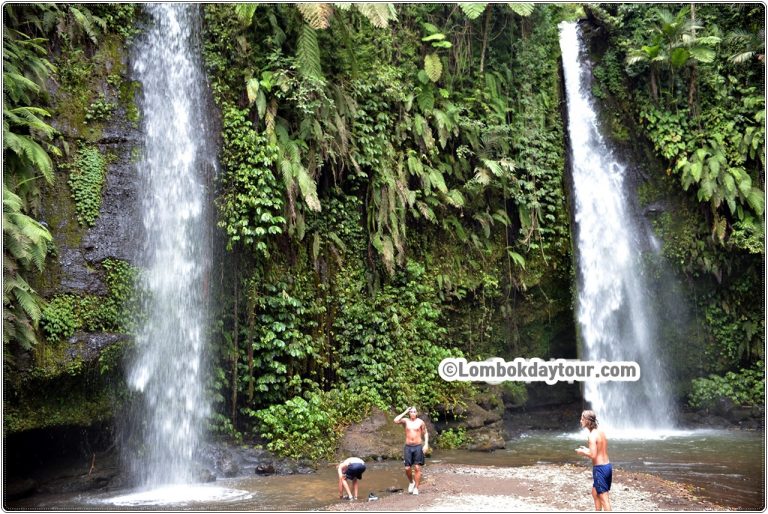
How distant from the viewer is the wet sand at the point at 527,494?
828 centimetres

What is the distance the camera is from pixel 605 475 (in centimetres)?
715

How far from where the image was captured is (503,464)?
37.2 ft

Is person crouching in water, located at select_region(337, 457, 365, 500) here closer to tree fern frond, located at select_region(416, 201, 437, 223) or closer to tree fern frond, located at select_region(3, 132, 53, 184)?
tree fern frond, located at select_region(3, 132, 53, 184)

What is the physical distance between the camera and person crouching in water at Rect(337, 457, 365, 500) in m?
8.80

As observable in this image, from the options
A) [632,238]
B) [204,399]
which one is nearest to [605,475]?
[204,399]

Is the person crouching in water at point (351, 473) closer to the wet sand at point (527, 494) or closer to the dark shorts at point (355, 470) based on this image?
the dark shorts at point (355, 470)

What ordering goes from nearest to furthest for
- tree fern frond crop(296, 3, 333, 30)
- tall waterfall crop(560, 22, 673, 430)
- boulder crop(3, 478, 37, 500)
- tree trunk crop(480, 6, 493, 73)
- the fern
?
boulder crop(3, 478, 37, 500) < tree fern frond crop(296, 3, 333, 30) < the fern < tall waterfall crop(560, 22, 673, 430) < tree trunk crop(480, 6, 493, 73)

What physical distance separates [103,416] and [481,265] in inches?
327

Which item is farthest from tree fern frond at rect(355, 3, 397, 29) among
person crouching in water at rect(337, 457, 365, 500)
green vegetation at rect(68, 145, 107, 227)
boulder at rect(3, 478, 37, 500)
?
boulder at rect(3, 478, 37, 500)

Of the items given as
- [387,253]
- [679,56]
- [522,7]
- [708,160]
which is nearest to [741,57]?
[679,56]

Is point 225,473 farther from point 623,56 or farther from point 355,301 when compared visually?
point 623,56

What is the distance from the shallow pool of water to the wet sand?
0.39m

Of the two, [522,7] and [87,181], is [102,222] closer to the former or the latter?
[87,181]

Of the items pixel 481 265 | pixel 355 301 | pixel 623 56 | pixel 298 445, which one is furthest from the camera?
pixel 623 56
